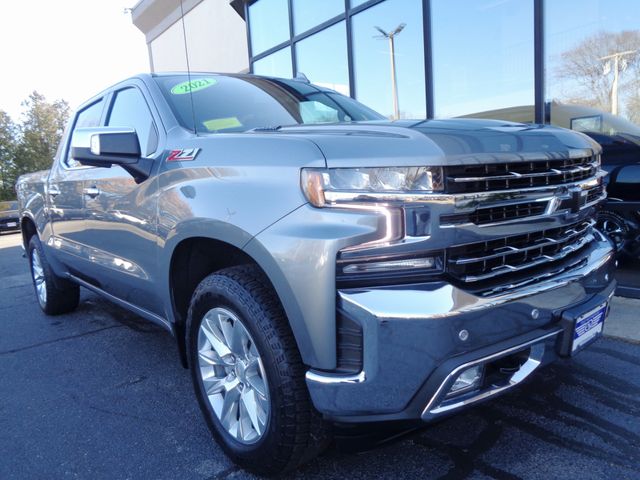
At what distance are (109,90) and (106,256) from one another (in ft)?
3.85

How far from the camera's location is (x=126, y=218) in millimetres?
2906

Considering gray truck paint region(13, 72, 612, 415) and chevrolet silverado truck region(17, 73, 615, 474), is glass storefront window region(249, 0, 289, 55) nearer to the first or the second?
chevrolet silverado truck region(17, 73, 615, 474)

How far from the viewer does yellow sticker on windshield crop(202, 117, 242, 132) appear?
2.70 m

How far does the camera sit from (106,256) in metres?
3.28

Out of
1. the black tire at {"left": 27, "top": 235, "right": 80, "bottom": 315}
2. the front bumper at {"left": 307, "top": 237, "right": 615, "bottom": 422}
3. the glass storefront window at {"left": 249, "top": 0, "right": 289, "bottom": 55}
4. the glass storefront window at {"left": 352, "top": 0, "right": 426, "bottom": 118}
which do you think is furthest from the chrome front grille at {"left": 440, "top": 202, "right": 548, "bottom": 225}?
the glass storefront window at {"left": 249, "top": 0, "right": 289, "bottom": 55}

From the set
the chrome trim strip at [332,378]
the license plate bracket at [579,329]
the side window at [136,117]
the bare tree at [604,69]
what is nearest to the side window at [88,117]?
the side window at [136,117]

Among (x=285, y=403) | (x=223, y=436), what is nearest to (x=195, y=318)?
(x=223, y=436)

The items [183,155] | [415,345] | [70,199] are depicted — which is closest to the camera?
[415,345]

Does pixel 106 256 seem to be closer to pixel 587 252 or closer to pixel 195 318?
pixel 195 318

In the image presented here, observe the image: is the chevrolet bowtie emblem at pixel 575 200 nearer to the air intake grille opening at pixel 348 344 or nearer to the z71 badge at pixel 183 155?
the air intake grille opening at pixel 348 344

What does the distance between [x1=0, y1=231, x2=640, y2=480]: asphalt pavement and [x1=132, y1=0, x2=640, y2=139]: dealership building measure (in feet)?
7.15

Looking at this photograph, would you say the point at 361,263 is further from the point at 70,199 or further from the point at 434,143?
the point at 70,199

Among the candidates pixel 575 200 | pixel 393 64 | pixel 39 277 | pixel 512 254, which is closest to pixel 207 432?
pixel 512 254

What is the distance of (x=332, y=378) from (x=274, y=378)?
0.26 m
